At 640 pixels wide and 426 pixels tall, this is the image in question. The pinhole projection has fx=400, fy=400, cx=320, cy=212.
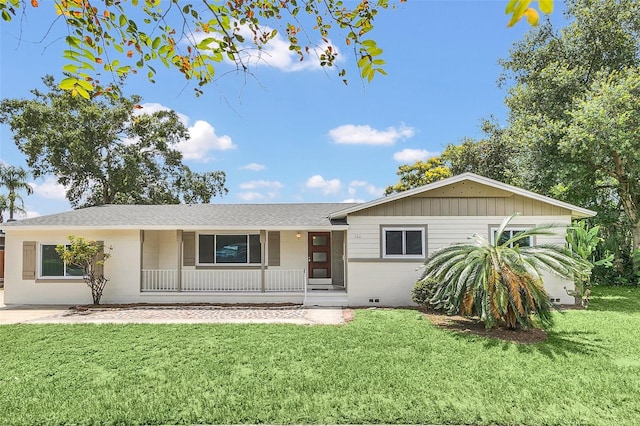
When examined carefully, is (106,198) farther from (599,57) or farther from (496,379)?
(599,57)

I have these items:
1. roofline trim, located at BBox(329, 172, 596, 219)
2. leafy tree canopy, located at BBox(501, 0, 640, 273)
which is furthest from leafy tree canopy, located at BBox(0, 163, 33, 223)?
leafy tree canopy, located at BBox(501, 0, 640, 273)

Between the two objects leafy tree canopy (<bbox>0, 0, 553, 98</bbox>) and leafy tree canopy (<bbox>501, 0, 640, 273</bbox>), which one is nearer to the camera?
leafy tree canopy (<bbox>0, 0, 553, 98</bbox>)

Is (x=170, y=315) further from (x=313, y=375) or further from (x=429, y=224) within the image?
(x=429, y=224)

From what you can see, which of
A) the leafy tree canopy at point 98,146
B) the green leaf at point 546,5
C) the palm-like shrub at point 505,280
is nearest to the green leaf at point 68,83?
the green leaf at point 546,5

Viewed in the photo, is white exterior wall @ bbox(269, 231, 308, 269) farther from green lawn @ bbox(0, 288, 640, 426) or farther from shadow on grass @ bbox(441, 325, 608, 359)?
shadow on grass @ bbox(441, 325, 608, 359)

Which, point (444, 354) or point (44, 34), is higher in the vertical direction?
point (44, 34)

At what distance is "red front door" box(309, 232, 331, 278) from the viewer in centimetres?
1468

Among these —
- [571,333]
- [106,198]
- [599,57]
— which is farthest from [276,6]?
[106,198]

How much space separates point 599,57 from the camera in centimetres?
1783

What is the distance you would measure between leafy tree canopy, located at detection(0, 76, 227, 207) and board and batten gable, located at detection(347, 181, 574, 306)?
15.8m

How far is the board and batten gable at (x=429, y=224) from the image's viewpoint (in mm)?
12109

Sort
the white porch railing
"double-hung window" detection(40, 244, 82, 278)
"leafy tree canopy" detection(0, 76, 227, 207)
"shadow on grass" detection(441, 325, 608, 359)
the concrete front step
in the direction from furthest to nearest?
"leafy tree canopy" detection(0, 76, 227, 207) < the white porch railing < "double-hung window" detection(40, 244, 82, 278) < the concrete front step < "shadow on grass" detection(441, 325, 608, 359)

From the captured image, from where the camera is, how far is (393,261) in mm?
12188

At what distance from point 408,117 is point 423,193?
22.7ft
